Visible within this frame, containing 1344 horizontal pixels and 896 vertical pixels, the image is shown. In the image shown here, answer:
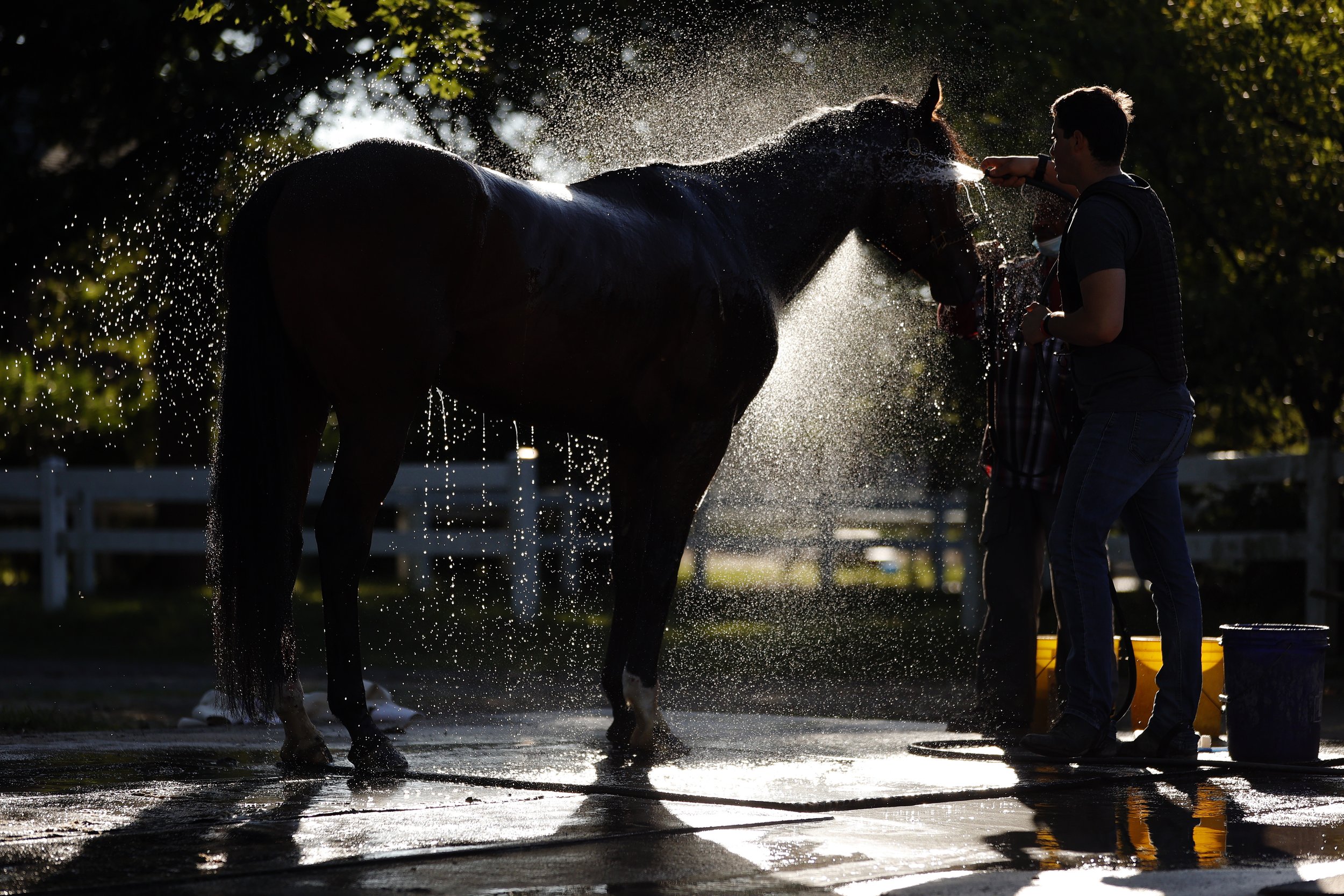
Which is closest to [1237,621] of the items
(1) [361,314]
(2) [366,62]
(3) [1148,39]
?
(3) [1148,39]

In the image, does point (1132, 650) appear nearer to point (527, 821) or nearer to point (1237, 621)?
point (527, 821)

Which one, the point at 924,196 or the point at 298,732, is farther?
the point at 924,196

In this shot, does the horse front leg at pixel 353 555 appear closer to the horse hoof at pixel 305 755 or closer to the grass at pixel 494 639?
the horse hoof at pixel 305 755

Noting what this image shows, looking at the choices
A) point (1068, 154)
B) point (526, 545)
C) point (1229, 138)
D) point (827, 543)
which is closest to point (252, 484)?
point (1068, 154)

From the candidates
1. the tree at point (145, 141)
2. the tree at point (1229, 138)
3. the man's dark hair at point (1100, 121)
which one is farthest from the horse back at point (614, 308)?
the tree at point (145, 141)

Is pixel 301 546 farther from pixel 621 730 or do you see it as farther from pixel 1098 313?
pixel 1098 313

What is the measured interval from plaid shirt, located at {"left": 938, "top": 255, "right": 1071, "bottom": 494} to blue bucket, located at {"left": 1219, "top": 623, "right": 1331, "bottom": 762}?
111cm

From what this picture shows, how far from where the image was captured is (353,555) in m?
5.20

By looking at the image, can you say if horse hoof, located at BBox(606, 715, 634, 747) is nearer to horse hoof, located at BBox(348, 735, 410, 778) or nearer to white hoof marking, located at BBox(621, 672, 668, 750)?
white hoof marking, located at BBox(621, 672, 668, 750)

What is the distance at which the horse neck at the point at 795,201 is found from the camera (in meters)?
6.58

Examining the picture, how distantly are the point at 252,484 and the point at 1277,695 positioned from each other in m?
3.44

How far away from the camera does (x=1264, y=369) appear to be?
39.8 ft

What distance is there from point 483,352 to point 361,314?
1.51ft

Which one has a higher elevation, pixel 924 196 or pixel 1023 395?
pixel 924 196
